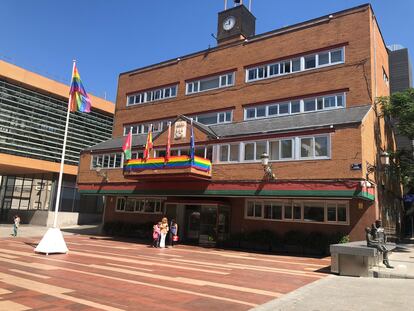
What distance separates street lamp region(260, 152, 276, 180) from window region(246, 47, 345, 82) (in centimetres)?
810

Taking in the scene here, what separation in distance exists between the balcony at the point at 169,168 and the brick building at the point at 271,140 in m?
0.09

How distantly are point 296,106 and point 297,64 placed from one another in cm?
299

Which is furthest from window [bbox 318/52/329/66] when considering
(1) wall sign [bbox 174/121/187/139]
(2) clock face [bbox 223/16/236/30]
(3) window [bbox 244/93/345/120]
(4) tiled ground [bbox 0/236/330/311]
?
(4) tiled ground [bbox 0/236/330/311]

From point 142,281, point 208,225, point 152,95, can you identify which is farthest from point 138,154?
point 142,281

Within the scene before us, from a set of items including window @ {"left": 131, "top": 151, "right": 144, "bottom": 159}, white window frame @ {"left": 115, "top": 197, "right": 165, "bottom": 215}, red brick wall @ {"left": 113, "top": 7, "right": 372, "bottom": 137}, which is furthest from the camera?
white window frame @ {"left": 115, "top": 197, "right": 165, "bottom": 215}

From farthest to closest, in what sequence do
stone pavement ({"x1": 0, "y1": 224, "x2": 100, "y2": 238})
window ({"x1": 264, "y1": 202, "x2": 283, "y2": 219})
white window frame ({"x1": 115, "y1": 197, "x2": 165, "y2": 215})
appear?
stone pavement ({"x1": 0, "y1": 224, "x2": 100, "y2": 238}) → white window frame ({"x1": 115, "y1": 197, "x2": 165, "y2": 215}) → window ({"x1": 264, "y1": 202, "x2": 283, "y2": 219})

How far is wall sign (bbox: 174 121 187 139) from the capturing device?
84.5ft

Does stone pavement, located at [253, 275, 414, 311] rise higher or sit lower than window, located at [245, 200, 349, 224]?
lower

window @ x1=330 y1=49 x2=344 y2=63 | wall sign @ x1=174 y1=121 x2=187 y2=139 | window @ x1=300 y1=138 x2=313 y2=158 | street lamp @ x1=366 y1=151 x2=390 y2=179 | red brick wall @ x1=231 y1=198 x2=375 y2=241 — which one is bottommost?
red brick wall @ x1=231 y1=198 x2=375 y2=241

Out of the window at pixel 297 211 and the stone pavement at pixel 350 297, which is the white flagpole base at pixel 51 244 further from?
the window at pixel 297 211

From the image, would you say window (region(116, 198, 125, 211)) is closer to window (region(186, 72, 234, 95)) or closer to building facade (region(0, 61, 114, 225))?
window (region(186, 72, 234, 95))

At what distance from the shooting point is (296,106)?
25.4m

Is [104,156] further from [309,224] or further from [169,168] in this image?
[309,224]

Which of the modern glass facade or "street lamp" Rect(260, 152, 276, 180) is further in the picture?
the modern glass facade
